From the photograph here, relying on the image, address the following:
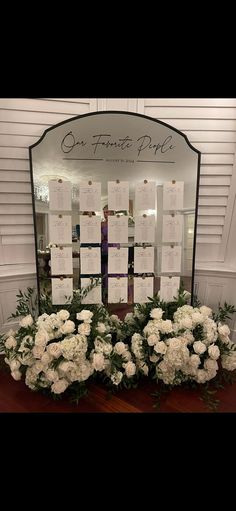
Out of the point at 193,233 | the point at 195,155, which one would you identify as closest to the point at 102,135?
the point at 195,155

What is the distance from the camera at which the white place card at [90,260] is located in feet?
6.34

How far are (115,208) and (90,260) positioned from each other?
45 centimetres

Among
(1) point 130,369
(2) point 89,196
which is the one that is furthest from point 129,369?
(2) point 89,196

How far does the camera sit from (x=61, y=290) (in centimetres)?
197

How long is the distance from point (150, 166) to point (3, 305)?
160cm

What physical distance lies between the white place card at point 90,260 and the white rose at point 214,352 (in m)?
0.99

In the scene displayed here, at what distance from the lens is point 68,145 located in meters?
1.77

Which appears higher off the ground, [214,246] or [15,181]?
[15,181]

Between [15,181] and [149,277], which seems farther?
[149,277]

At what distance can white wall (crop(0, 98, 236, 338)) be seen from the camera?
1769 mm

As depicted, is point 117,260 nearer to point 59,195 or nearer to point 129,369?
point 59,195

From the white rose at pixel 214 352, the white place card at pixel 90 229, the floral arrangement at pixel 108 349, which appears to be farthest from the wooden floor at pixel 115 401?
the white place card at pixel 90 229

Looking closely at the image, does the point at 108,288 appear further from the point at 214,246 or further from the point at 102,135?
the point at 102,135

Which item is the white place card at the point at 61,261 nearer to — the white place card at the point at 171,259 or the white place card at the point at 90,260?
the white place card at the point at 90,260
